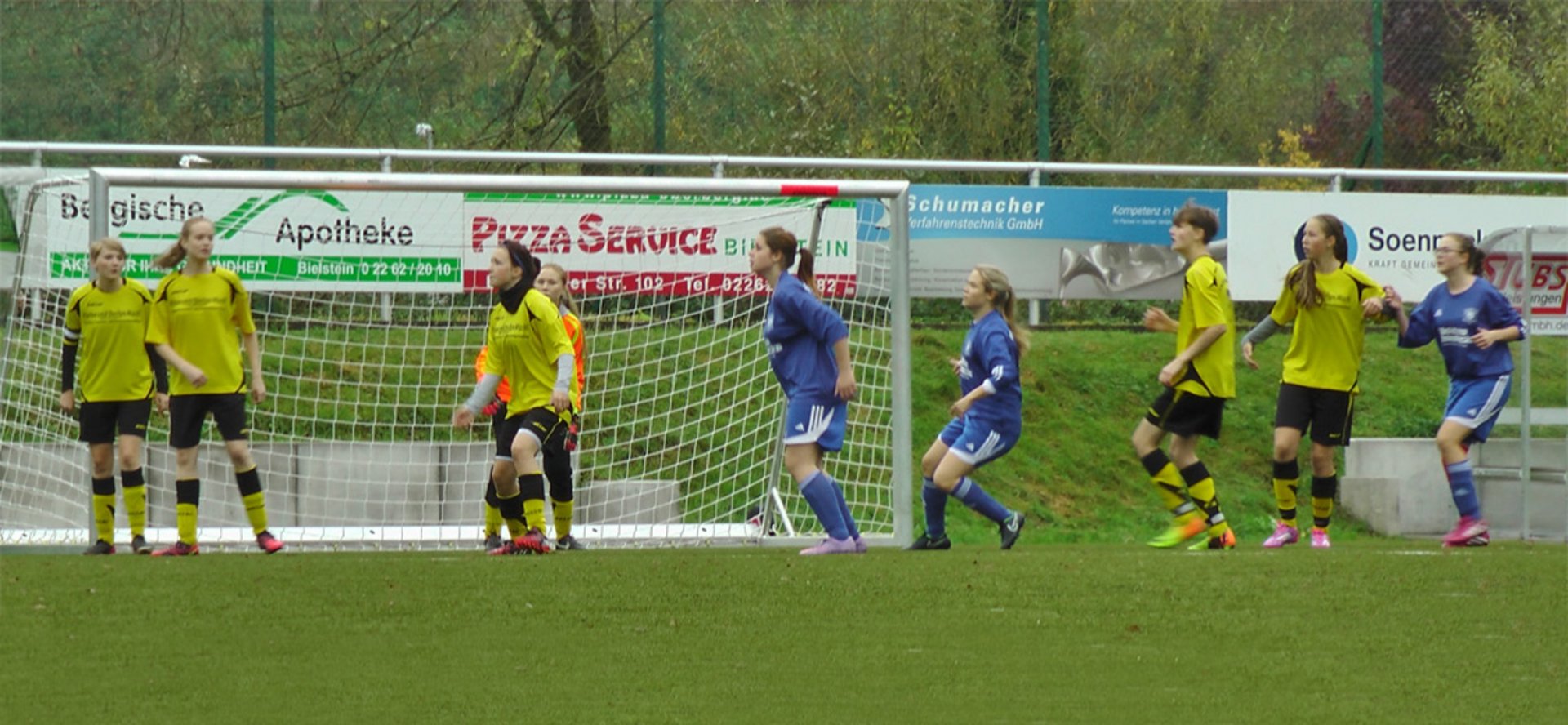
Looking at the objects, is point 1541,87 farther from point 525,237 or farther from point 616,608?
point 616,608

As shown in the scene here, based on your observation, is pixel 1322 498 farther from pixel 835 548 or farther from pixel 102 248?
pixel 102 248

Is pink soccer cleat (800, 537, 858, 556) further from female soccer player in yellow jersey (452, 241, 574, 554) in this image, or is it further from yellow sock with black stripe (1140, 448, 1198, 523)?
yellow sock with black stripe (1140, 448, 1198, 523)

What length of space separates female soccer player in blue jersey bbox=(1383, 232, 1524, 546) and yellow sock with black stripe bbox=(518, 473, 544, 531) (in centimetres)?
464

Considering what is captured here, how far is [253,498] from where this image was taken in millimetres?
9586

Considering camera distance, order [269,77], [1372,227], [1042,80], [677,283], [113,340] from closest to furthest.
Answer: [113,340] → [677,283] → [1372,227] → [269,77] → [1042,80]

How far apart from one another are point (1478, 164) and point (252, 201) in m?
12.8

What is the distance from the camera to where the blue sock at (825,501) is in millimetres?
9031

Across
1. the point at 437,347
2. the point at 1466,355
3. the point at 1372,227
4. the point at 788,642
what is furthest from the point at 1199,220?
the point at 1372,227

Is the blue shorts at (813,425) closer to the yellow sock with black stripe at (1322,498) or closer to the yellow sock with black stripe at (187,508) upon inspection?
the yellow sock with black stripe at (1322,498)

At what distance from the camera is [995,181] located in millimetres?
15883

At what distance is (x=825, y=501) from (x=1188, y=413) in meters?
1.99

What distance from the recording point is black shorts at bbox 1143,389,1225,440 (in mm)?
9578

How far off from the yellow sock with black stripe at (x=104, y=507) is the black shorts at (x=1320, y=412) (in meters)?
6.09

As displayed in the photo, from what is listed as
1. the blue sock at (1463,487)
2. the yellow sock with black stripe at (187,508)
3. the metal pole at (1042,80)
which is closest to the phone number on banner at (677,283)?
the yellow sock with black stripe at (187,508)
